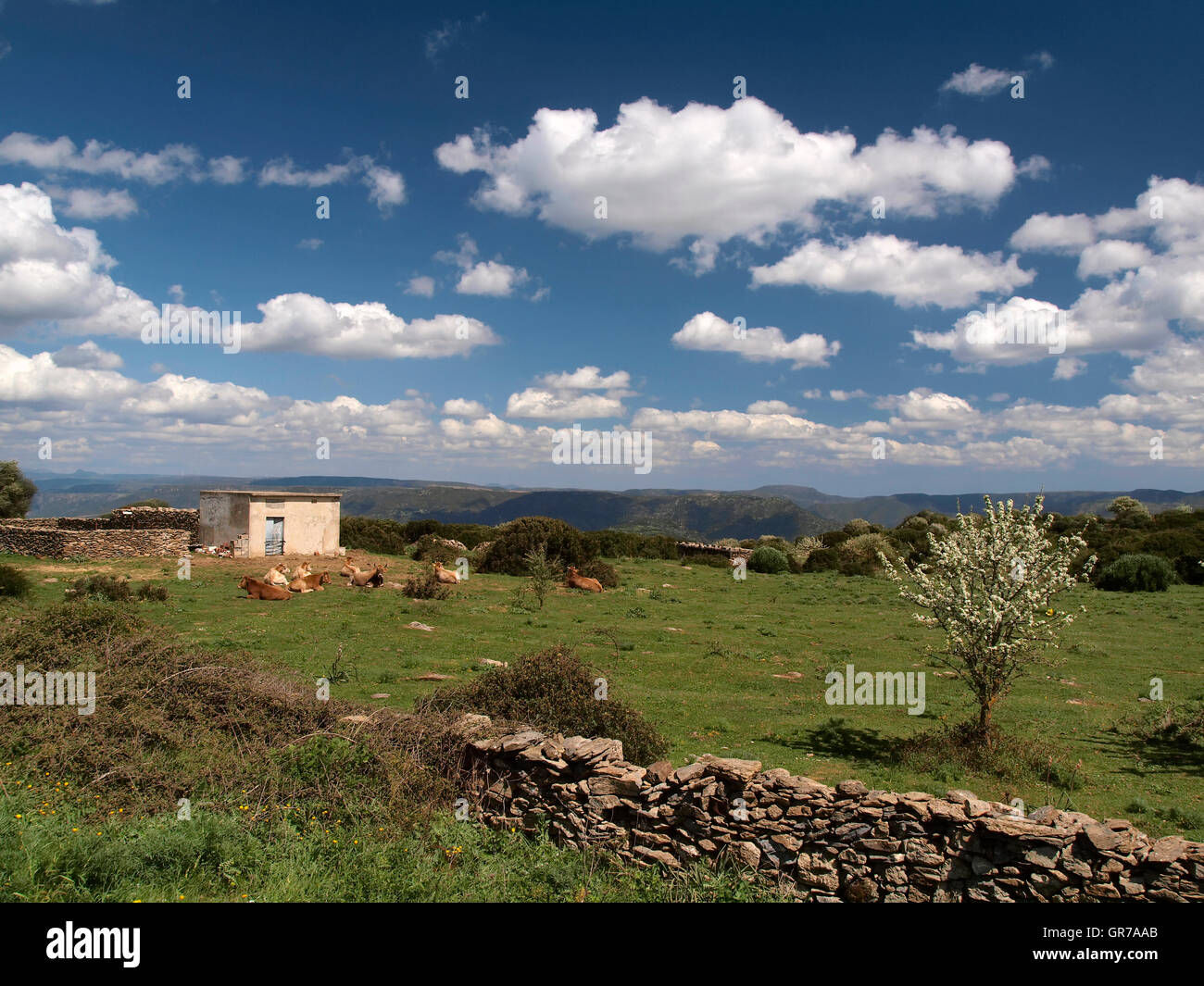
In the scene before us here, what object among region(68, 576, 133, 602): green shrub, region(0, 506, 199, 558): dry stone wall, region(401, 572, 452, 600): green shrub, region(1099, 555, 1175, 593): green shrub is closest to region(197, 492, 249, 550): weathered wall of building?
region(0, 506, 199, 558): dry stone wall

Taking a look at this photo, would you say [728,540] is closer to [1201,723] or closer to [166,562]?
[166,562]

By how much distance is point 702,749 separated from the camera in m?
8.96

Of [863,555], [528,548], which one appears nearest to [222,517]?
[528,548]

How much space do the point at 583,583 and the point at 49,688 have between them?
1927 centimetres

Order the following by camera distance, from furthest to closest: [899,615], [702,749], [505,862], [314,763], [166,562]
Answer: [166,562], [899,615], [702,749], [314,763], [505,862]

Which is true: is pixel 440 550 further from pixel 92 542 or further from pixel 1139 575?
pixel 1139 575

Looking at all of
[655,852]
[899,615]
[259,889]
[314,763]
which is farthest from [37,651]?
[899,615]

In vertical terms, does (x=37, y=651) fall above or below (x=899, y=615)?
above

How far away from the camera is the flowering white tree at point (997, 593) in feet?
29.6

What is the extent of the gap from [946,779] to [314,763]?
7476 millimetres

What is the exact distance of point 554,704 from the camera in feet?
30.0

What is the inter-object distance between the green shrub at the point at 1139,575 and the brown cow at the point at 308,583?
32853mm
